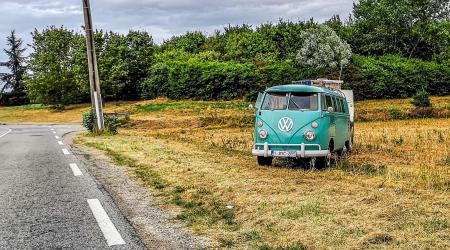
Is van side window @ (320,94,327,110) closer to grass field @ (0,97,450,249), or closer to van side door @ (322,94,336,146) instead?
van side door @ (322,94,336,146)

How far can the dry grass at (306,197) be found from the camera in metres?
5.29

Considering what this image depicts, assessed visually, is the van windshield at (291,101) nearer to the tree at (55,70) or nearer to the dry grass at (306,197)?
the dry grass at (306,197)

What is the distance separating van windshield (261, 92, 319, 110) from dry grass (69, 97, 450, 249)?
60.2 inches

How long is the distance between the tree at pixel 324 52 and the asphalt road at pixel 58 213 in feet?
118

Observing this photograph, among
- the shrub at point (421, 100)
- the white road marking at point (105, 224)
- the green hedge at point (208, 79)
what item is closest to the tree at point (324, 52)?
the green hedge at point (208, 79)

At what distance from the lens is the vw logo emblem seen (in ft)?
35.7

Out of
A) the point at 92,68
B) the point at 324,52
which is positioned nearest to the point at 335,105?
the point at 92,68

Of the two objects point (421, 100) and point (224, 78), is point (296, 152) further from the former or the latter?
point (224, 78)

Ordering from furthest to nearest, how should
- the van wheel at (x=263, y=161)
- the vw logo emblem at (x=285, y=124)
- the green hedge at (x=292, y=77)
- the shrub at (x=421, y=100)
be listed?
the green hedge at (x=292, y=77) < the shrub at (x=421, y=100) < the van wheel at (x=263, y=161) < the vw logo emblem at (x=285, y=124)

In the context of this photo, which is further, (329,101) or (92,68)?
(92,68)

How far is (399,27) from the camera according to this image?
56.3 meters

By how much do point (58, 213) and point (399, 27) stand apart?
56.9 m

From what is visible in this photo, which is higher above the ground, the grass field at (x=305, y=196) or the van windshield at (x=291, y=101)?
the van windshield at (x=291, y=101)

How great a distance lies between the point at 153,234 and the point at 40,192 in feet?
11.8
